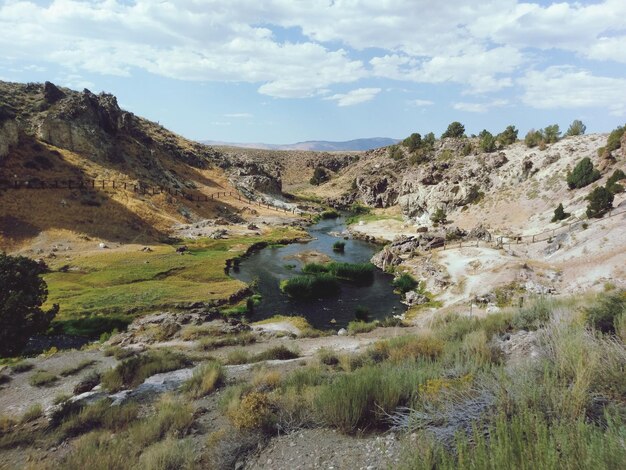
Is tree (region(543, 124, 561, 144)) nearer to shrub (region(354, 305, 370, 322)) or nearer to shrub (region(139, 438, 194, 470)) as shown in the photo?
shrub (region(354, 305, 370, 322))

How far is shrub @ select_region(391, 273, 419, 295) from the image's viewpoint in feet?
137

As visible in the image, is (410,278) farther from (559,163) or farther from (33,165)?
(33,165)

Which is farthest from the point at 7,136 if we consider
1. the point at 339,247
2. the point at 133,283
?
the point at 339,247

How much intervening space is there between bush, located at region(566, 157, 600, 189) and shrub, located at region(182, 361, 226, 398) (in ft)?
A: 191

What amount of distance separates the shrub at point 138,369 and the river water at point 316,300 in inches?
679

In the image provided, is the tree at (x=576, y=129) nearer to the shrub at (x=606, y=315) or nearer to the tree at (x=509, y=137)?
the tree at (x=509, y=137)

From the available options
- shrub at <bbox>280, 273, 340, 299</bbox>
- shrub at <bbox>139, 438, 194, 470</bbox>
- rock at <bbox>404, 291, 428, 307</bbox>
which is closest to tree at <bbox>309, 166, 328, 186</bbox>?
shrub at <bbox>280, 273, 340, 299</bbox>

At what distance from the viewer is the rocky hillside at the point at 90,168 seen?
56.3m

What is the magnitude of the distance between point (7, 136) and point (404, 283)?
6242cm

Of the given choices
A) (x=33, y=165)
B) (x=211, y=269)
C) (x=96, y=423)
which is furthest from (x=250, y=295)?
(x=33, y=165)

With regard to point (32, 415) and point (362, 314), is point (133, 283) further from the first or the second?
point (32, 415)

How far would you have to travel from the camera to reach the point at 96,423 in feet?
34.0

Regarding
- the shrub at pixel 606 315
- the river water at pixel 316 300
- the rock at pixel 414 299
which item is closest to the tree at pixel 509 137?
the river water at pixel 316 300

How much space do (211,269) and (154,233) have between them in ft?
65.7
